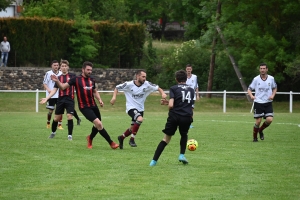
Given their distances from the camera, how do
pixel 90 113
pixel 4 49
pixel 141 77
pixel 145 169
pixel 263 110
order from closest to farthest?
pixel 145 169 → pixel 90 113 → pixel 141 77 → pixel 263 110 → pixel 4 49

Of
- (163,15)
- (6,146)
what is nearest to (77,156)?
(6,146)

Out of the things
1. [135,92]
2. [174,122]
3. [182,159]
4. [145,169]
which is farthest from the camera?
[135,92]

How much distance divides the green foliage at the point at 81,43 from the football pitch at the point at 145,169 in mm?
30302

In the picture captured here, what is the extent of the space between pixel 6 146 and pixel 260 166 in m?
6.39

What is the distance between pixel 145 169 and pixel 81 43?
1538 inches

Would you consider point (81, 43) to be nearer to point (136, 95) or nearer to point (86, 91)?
point (136, 95)

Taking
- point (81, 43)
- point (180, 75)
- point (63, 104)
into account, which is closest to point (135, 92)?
point (63, 104)

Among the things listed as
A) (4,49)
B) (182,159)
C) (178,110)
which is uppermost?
(4,49)

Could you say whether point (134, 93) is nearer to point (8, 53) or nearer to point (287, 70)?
point (287, 70)

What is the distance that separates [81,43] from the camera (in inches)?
2029

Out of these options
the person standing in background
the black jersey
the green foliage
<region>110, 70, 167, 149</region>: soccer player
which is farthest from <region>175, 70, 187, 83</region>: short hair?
the green foliage

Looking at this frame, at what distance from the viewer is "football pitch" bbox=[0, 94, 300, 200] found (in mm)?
10703

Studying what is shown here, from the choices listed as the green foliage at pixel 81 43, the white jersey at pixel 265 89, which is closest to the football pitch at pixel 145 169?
the white jersey at pixel 265 89

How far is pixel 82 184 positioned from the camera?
1139cm
